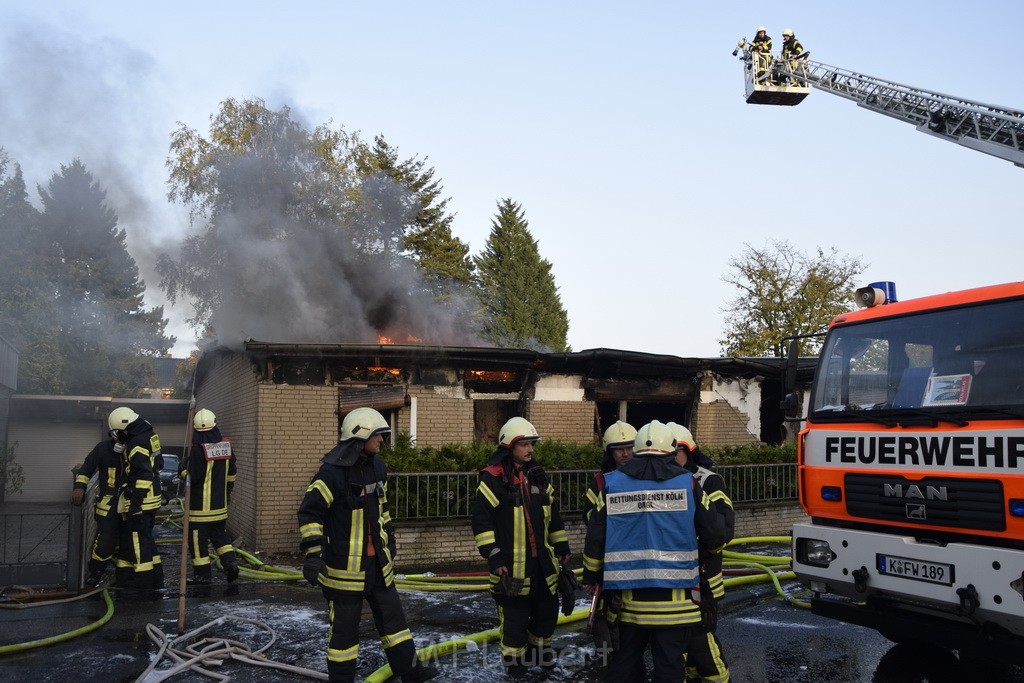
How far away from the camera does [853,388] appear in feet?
19.4

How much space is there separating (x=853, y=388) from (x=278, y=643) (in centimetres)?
506

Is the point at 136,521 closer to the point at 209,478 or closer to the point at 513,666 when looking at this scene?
the point at 209,478

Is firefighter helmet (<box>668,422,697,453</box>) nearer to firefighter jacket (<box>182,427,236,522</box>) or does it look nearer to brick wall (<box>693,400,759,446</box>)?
firefighter jacket (<box>182,427,236,522</box>)

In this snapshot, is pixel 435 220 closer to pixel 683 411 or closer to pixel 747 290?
pixel 747 290

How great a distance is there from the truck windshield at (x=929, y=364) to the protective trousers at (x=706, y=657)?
214cm

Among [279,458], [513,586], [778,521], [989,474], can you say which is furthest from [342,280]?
[989,474]

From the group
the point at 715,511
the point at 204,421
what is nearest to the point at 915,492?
the point at 715,511

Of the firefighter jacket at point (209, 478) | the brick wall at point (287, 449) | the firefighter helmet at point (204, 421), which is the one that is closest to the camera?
the firefighter jacket at point (209, 478)

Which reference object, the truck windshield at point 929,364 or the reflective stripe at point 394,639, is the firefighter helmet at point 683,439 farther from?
the reflective stripe at point 394,639

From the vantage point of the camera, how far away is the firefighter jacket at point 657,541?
4.24 m

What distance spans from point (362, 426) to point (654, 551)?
2155 mm

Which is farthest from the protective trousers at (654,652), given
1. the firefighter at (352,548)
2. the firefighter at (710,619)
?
the firefighter at (352,548)

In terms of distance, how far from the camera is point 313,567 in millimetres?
4895

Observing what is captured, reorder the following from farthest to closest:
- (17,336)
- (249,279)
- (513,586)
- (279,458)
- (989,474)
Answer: (17,336)
(249,279)
(279,458)
(513,586)
(989,474)
